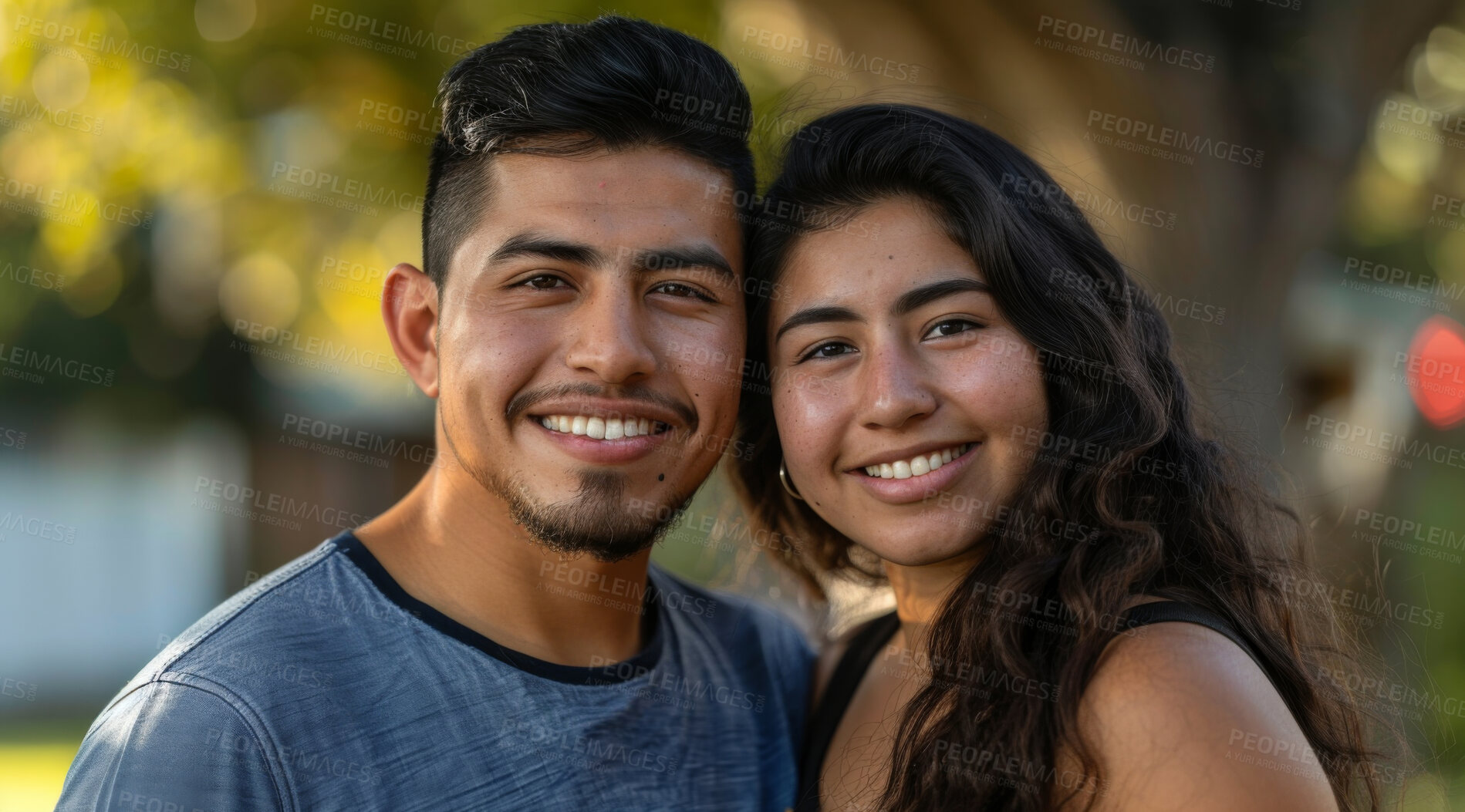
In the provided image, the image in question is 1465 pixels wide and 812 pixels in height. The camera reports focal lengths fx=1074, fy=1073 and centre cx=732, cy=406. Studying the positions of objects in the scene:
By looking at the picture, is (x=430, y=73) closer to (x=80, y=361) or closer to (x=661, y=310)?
(x=80, y=361)

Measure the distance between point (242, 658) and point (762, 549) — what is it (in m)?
1.76

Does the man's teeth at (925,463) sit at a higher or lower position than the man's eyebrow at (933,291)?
lower

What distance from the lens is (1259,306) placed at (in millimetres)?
4715

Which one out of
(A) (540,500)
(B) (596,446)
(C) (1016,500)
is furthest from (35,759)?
(C) (1016,500)

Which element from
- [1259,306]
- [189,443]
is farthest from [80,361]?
[1259,306]

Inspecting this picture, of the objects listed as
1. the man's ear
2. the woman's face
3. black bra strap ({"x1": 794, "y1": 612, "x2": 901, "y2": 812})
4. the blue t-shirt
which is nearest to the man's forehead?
the man's ear

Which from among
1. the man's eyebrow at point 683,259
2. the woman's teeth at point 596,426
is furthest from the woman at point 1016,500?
the woman's teeth at point 596,426

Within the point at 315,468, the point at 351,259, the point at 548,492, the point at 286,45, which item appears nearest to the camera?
the point at 548,492

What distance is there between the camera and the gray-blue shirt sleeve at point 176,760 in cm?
205

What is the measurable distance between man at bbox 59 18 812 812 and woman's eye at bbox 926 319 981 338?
0.52m

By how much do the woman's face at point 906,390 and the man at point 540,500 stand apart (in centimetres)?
27

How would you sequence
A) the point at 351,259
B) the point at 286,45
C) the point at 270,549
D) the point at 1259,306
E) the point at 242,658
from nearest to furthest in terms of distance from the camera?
the point at 242,658 → the point at 1259,306 → the point at 286,45 → the point at 351,259 → the point at 270,549

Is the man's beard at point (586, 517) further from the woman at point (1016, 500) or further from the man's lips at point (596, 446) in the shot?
the woman at point (1016, 500)

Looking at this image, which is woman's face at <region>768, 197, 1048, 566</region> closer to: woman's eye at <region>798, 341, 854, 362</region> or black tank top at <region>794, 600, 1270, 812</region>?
woman's eye at <region>798, 341, 854, 362</region>
